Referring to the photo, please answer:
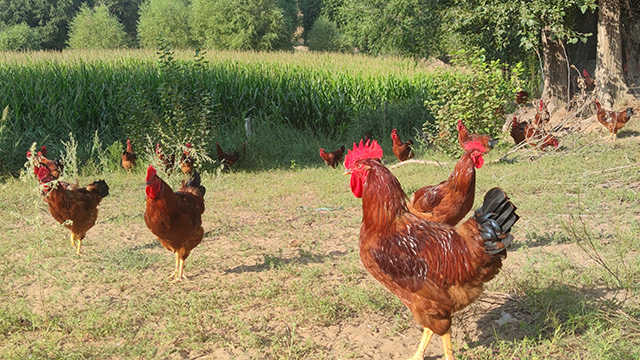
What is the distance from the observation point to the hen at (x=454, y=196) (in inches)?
192

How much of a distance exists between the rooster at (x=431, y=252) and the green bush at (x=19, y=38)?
47.5 meters

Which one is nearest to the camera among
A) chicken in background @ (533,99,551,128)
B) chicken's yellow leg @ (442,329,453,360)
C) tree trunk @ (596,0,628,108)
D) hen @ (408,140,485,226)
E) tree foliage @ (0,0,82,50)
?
chicken's yellow leg @ (442,329,453,360)

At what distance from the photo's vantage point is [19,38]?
44875mm

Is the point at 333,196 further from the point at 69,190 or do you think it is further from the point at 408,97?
the point at 408,97

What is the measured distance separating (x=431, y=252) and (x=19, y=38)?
52.0m

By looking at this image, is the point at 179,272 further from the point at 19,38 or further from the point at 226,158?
the point at 19,38

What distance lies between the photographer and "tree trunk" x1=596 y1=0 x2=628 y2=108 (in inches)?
481

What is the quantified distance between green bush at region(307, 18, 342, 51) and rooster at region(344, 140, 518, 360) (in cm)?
4598

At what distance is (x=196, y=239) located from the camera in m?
5.26

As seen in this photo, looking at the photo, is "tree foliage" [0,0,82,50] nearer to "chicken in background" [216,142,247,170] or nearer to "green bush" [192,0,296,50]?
"green bush" [192,0,296,50]

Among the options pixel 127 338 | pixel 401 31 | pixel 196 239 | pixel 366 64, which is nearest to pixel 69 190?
pixel 196 239

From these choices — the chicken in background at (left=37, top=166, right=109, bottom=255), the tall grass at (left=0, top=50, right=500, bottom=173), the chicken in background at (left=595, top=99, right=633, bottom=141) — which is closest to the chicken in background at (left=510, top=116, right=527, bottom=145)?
the chicken in background at (left=595, top=99, right=633, bottom=141)

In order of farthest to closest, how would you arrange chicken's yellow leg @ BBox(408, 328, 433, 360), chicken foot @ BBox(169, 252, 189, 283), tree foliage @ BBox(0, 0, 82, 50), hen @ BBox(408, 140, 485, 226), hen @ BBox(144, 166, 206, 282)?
1. tree foliage @ BBox(0, 0, 82, 50)
2. chicken foot @ BBox(169, 252, 189, 283)
3. hen @ BBox(408, 140, 485, 226)
4. hen @ BBox(144, 166, 206, 282)
5. chicken's yellow leg @ BBox(408, 328, 433, 360)

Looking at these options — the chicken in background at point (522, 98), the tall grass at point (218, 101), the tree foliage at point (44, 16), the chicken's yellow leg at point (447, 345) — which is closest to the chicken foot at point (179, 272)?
the chicken's yellow leg at point (447, 345)
